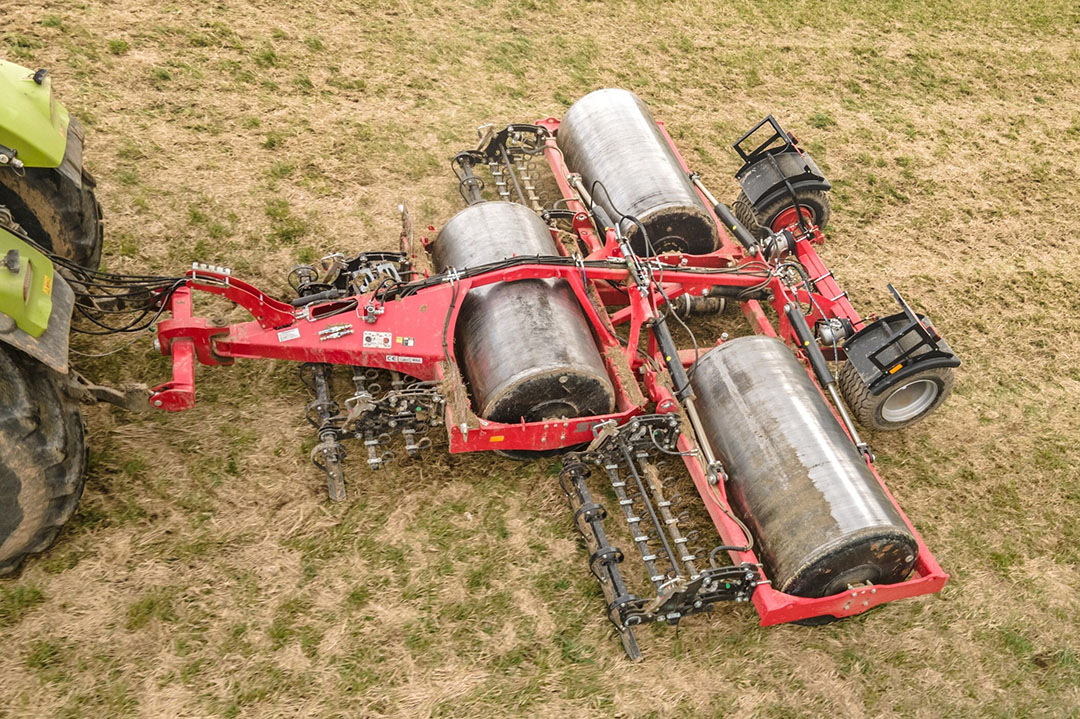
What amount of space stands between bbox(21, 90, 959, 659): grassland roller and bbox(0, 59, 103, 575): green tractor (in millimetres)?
690

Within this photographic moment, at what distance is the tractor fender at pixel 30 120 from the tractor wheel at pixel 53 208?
0.23 metres

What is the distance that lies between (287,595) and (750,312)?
4.28 metres

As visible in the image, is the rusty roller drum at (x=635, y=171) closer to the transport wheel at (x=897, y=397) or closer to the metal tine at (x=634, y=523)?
the transport wheel at (x=897, y=397)

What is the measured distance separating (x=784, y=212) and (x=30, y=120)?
6.39 m

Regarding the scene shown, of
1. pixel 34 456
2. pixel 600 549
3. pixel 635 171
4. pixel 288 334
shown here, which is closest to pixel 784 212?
pixel 635 171

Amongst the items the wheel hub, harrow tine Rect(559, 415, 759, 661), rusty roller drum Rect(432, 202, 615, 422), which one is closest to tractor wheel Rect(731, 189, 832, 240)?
the wheel hub

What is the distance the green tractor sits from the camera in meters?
4.78

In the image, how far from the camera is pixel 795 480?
222 inches

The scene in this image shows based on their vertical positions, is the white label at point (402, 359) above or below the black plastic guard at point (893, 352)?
above

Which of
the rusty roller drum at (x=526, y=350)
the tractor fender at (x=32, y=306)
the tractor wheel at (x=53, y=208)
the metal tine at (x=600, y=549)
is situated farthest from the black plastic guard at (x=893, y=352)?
the tractor wheel at (x=53, y=208)

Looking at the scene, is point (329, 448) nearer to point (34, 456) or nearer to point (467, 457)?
point (467, 457)

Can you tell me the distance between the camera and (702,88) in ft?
36.3

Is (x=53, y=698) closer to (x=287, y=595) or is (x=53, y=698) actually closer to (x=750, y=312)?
(x=287, y=595)

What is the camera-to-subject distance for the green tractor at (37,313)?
478cm
